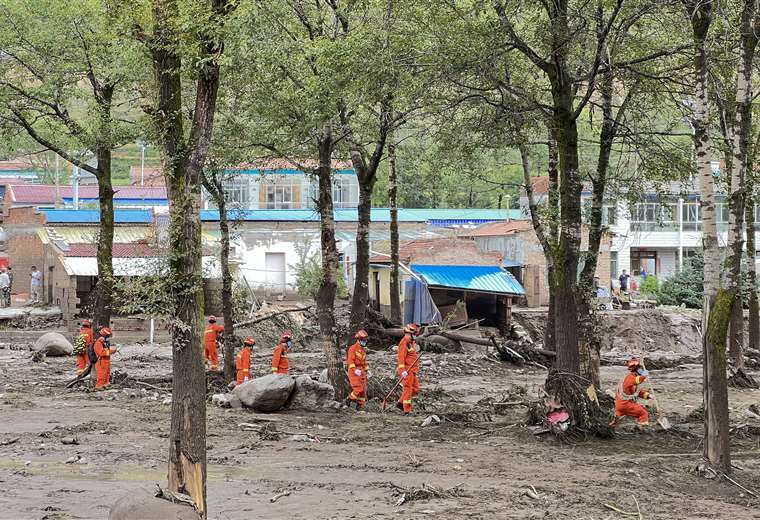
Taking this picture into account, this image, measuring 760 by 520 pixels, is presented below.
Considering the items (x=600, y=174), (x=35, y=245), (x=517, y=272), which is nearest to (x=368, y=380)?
(x=600, y=174)

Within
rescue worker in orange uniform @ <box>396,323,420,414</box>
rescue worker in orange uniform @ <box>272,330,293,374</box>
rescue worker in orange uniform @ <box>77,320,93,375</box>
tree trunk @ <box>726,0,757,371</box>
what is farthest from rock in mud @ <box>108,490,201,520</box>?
rescue worker in orange uniform @ <box>77,320,93,375</box>

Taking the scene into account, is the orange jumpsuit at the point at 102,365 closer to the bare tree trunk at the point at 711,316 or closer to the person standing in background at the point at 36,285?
the bare tree trunk at the point at 711,316

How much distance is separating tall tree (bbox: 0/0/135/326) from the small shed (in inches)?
602

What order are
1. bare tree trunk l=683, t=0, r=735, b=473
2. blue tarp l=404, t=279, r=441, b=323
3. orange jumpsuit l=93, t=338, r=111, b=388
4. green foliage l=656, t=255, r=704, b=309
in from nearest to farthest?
bare tree trunk l=683, t=0, r=735, b=473, orange jumpsuit l=93, t=338, r=111, b=388, blue tarp l=404, t=279, r=441, b=323, green foliage l=656, t=255, r=704, b=309

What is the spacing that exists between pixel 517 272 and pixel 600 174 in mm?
27294

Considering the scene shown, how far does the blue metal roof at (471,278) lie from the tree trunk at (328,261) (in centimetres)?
1695

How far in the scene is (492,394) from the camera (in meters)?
22.8

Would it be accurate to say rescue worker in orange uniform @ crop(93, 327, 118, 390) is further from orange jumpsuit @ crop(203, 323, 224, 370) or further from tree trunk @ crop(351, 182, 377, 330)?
tree trunk @ crop(351, 182, 377, 330)

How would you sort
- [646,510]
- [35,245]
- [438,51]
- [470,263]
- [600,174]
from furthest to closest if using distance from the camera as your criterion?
[35,245] → [470,263] → [600,174] → [438,51] → [646,510]

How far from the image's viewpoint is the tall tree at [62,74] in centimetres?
2262

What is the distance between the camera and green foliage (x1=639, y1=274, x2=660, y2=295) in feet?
157

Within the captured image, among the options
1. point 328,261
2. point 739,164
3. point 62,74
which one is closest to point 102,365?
point 328,261

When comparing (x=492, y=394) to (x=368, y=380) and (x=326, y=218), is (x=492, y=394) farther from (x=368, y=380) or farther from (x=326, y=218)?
(x=326, y=218)

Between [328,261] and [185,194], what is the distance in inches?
375
